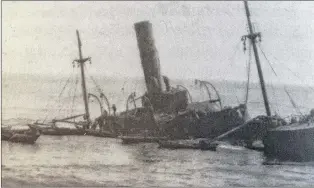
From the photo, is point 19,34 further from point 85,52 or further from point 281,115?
point 281,115

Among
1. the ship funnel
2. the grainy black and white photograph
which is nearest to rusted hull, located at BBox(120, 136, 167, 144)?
the grainy black and white photograph

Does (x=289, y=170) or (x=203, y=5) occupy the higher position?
(x=203, y=5)

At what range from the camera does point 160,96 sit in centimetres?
242

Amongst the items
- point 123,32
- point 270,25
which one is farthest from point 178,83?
point 270,25

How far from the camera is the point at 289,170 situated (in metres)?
2.43

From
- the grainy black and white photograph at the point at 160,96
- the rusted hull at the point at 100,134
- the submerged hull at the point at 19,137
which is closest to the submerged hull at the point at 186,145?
the grainy black and white photograph at the point at 160,96

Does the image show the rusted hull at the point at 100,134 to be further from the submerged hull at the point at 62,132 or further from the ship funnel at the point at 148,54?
the ship funnel at the point at 148,54

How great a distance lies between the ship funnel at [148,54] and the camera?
2.33m

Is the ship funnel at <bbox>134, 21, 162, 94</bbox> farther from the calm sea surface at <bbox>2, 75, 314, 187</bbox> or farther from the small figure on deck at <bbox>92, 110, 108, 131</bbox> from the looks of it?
the small figure on deck at <bbox>92, 110, 108, 131</bbox>

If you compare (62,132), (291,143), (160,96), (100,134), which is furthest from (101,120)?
(291,143)

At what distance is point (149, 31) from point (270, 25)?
0.62 meters

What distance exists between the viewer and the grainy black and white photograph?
7.70ft

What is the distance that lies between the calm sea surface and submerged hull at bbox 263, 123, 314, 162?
0.15ft

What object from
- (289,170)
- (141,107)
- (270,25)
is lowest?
(289,170)
